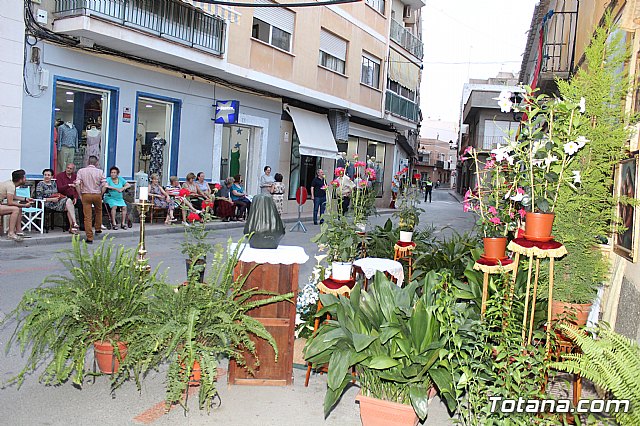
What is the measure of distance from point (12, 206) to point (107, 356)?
26.4 ft

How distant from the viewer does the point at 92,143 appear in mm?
14664

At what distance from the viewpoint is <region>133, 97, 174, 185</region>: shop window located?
53.3ft

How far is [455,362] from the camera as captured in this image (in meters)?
3.82

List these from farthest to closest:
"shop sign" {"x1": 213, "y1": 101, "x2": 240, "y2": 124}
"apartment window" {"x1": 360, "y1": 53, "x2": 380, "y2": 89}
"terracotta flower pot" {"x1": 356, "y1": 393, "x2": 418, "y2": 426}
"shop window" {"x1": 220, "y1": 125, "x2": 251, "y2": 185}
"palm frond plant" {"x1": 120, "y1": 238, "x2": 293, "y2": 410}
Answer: "apartment window" {"x1": 360, "y1": 53, "x2": 380, "y2": 89}
"shop window" {"x1": 220, "y1": 125, "x2": 251, "y2": 185}
"shop sign" {"x1": 213, "y1": 101, "x2": 240, "y2": 124}
"palm frond plant" {"x1": 120, "y1": 238, "x2": 293, "y2": 410}
"terracotta flower pot" {"x1": 356, "y1": 393, "x2": 418, "y2": 426}

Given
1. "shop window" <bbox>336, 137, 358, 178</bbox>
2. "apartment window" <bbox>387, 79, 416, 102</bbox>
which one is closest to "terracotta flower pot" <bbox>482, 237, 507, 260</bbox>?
"shop window" <bbox>336, 137, 358, 178</bbox>

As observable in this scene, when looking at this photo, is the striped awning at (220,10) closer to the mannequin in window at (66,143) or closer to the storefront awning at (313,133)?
the mannequin in window at (66,143)

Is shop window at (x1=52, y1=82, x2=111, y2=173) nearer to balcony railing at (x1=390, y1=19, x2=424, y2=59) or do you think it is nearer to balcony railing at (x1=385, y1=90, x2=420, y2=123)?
balcony railing at (x1=385, y1=90, x2=420, y2=123)

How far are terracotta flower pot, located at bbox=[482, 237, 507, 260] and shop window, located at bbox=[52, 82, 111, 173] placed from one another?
11654 mm

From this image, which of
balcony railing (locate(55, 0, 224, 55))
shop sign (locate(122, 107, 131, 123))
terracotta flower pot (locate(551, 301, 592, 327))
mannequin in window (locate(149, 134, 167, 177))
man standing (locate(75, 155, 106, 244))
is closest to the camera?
terracotta flower pot (locate(551, 301, 592, 327))

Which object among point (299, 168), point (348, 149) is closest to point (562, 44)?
point (299, 168)

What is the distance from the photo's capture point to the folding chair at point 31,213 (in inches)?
481

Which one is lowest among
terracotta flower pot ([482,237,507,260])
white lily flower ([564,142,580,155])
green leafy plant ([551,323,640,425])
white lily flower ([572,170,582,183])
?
green leafy plant ([551,323,640,425])

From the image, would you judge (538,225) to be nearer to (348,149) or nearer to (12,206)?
(12,206)

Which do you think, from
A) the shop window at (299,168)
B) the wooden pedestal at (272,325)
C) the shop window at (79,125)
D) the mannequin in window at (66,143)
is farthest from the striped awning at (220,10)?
the wooden pedestal at (272,325)
